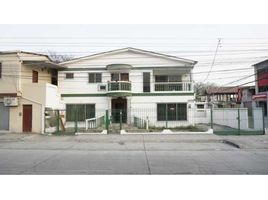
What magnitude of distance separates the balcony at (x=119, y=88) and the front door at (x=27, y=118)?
7437mm

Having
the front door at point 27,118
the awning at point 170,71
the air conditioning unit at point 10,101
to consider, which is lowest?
the front door at point 27,118

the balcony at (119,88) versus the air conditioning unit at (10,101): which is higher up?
the balcony at (119,88)

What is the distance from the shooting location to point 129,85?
22312mm

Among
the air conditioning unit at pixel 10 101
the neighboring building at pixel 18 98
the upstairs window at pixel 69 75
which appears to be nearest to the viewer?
the air conditioning unit at pixel 10 101

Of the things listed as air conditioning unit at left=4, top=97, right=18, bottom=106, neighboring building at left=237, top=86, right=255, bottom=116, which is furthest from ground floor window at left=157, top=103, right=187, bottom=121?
neighboring building at left=237, top=86, right=255, bottom=116

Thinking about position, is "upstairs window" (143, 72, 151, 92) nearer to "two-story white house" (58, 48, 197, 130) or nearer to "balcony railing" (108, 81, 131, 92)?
"two-story white house" (58, 48, 197, 130)

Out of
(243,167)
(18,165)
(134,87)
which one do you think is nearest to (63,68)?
(134,87)

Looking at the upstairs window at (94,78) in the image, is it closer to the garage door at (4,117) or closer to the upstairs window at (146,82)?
the upstairs window at (146,82)

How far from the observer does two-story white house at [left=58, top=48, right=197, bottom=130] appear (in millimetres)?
21922

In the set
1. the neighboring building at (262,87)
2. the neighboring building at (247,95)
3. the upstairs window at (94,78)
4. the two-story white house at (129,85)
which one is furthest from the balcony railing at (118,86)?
the neighboring building at (247,95)

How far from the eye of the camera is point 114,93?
2181 cm

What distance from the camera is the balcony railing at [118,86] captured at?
21.9m

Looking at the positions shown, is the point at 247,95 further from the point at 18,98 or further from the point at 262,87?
the point at 18,98

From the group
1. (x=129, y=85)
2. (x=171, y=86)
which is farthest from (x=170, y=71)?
(x=129, y=85)
